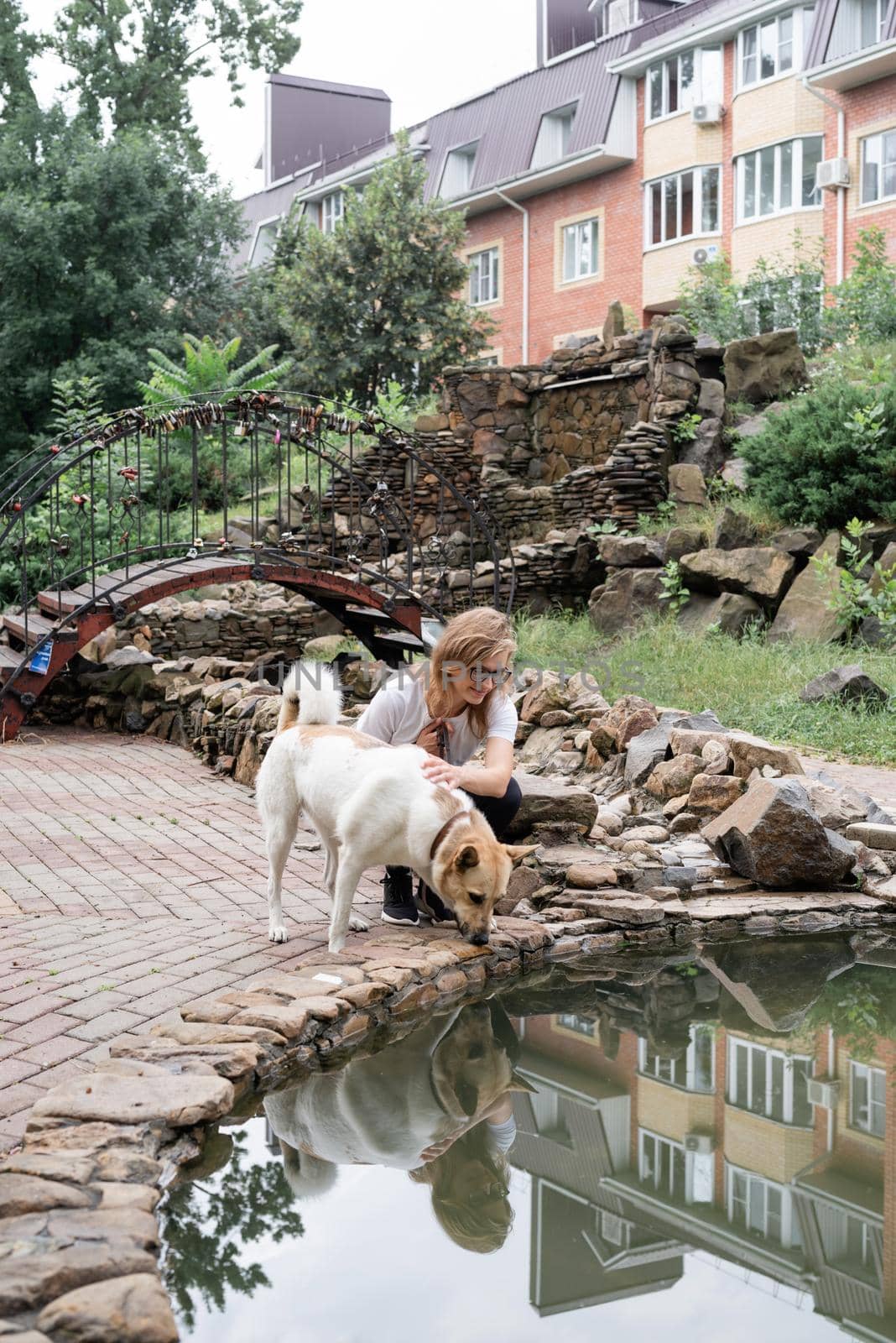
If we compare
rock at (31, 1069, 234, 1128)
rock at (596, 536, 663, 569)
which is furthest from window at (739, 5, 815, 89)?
rock at (31, 1069, 234, 1128)

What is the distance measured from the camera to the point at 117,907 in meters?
5.60

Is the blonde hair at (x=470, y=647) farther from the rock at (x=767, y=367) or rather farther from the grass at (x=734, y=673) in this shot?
the rock at (x=767, y=367)

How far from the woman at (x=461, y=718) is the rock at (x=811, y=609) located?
23.1ft

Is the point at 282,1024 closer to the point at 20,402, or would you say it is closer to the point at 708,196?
the point at 20,402

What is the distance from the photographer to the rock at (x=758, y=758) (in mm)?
6688

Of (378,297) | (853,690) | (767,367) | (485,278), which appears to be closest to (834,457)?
(767,367)

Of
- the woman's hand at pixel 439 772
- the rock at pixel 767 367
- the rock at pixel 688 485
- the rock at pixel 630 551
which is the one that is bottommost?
the woman's hand at pixel 439 772

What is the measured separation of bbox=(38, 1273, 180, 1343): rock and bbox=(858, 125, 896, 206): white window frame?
1008 inches

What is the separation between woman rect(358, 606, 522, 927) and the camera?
4.87 m

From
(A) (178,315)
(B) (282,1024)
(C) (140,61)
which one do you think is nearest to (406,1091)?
(B) (282,1024)

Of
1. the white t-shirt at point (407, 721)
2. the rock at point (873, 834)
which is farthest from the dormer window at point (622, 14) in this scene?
the white t-shirt at point (407, 721)

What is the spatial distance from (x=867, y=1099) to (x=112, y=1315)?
8.02ft

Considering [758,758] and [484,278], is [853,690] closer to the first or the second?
[758,758]

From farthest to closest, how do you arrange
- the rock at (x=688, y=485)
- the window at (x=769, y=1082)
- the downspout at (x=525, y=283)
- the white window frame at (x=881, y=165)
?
the downspout at (x=525, y=283)
the white window frame at (x=881, y=165)
the rock at (x=688, y=485)
the window at (x=769, y=1082)
